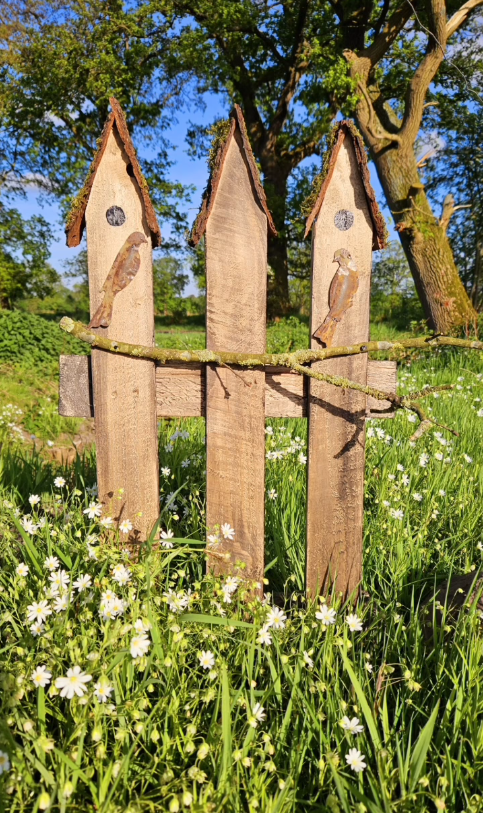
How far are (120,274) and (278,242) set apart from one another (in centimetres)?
1385

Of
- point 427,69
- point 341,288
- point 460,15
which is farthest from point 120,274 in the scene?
point 460,15

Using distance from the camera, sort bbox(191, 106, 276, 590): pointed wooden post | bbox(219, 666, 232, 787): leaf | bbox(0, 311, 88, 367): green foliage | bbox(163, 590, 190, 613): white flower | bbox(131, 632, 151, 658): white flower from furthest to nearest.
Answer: bbox(0, 311, 88, 367): green foliage
bbox(191, 106, 276, 590): pointed wooden post
bbox(163, 590, 190, 613): white flower
bbox(131, 632, 151, 658): white flower
bbox(219, 666, 232, 787): leaf

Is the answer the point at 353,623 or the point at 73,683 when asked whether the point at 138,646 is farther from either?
the point at 353,623

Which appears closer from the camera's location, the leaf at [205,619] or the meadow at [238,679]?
the meadow at [238,679]

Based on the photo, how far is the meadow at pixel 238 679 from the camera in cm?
111

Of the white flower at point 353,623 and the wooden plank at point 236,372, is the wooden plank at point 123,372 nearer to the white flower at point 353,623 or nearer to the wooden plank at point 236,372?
the wooden plank at point 236,372

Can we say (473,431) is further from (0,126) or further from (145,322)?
(0,126)

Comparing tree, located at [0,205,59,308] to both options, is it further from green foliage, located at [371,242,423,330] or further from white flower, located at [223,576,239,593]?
white flower, located at [223,576,239,593]

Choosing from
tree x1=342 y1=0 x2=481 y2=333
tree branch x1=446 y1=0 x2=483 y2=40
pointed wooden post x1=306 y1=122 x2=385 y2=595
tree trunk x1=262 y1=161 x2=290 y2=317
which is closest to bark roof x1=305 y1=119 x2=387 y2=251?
pointed wooden post x1=306 y1=122 x2=385 y2=595

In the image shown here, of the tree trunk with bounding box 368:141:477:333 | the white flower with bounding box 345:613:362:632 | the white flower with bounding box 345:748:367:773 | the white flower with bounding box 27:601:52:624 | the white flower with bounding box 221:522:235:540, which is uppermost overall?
the tree trunk with bounding box 368:141:477:333

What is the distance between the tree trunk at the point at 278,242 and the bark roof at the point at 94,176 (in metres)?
12.5

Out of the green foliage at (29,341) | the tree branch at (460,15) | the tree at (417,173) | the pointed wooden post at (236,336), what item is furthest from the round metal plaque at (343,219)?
the tree branch at (460,15)

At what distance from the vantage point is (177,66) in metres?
13.8

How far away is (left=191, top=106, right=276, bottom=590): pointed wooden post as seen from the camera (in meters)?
1.69
